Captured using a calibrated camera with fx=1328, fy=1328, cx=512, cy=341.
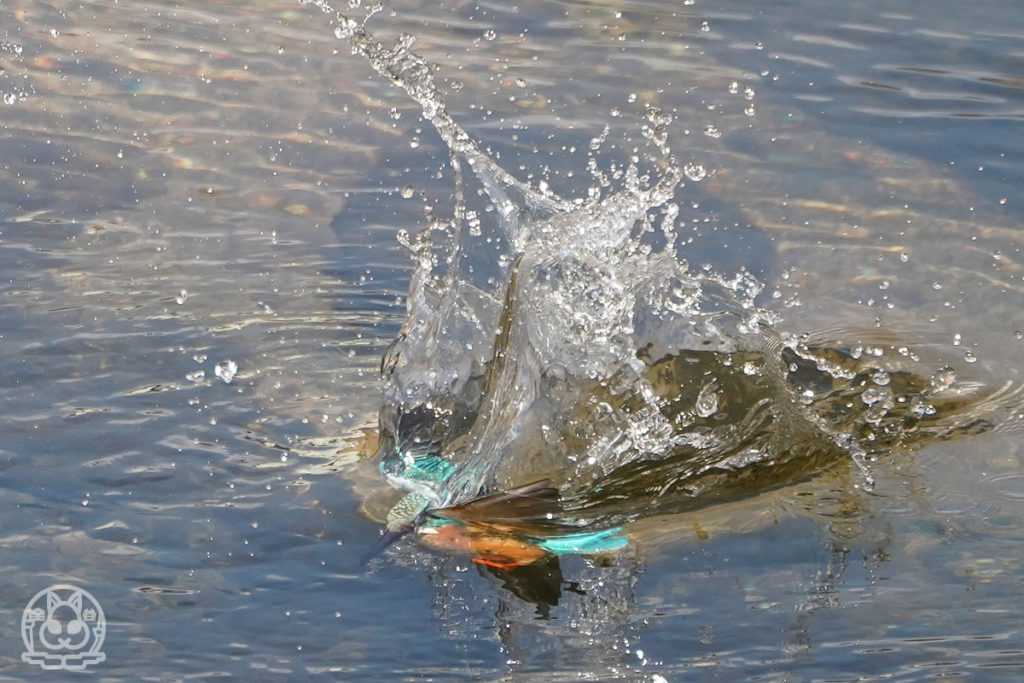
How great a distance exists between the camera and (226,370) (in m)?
4.72

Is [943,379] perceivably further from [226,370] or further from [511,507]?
[226,370]

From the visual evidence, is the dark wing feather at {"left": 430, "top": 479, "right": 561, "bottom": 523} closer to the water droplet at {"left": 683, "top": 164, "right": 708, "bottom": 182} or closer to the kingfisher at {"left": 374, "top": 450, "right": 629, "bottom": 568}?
the kingfisher at {"left": 374, "top": 450, "right": 629, "bottom": 568}

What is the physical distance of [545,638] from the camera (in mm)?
3482

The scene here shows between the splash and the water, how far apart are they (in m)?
0.09

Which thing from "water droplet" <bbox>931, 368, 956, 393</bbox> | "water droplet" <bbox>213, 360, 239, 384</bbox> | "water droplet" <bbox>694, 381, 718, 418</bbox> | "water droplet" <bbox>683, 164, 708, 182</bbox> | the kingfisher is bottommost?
the kingfisher

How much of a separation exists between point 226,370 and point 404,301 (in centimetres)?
81

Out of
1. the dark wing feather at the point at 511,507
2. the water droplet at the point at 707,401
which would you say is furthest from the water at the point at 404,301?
the dark wing feather at the point at 511,507

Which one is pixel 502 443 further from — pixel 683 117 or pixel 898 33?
pixel 898 33

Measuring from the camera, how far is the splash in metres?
4.12

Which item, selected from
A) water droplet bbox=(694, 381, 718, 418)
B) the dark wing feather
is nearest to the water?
water droplet bbox=(694, 381, 718, 418)

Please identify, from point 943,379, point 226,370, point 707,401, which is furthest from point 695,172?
point 226,370

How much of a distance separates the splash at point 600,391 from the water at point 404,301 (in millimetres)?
94

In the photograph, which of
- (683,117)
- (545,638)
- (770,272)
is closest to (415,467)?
(545,638)

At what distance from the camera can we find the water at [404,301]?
11.6ft
